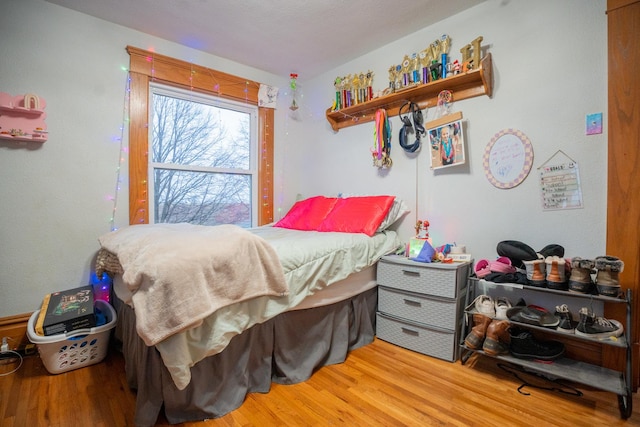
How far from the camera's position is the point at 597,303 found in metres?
1.69

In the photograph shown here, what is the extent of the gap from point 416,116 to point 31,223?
9.32 ft

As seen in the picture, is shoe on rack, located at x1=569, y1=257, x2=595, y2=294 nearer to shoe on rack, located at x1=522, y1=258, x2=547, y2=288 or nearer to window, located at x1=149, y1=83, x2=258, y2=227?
A: shoe on rack, located at x1=522, y1=258, x2=547, y2=288

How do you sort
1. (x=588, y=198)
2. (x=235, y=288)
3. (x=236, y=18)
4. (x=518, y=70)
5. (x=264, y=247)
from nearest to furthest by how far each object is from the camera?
(x=235, y=288), (x=264, y=247), (x=588, y=198), (x=518, y=70), (x=236, y=18)

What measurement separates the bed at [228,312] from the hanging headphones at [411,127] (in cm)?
84

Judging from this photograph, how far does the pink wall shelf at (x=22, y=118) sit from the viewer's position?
1941 mm

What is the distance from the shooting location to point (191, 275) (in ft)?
3.97

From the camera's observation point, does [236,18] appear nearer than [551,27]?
No

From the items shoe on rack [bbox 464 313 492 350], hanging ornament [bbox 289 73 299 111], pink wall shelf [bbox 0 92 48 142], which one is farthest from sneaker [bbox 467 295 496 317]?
pink wall shelf [bbox 0 92 48 142]

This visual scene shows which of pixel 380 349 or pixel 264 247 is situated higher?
pixel 264 247

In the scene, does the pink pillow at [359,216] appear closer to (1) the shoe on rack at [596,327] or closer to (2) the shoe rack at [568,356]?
(2) the shoe rack at [568,356]

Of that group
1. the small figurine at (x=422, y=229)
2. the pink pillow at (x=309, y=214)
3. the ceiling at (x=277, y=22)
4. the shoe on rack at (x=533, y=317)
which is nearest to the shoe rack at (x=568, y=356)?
the shoe on rack at (x=533, y=317)

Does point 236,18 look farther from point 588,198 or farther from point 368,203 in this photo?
point 588,198

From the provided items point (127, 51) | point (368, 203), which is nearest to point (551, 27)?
point (368, 203)

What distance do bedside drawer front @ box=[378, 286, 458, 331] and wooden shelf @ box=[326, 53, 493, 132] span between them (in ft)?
4.66
